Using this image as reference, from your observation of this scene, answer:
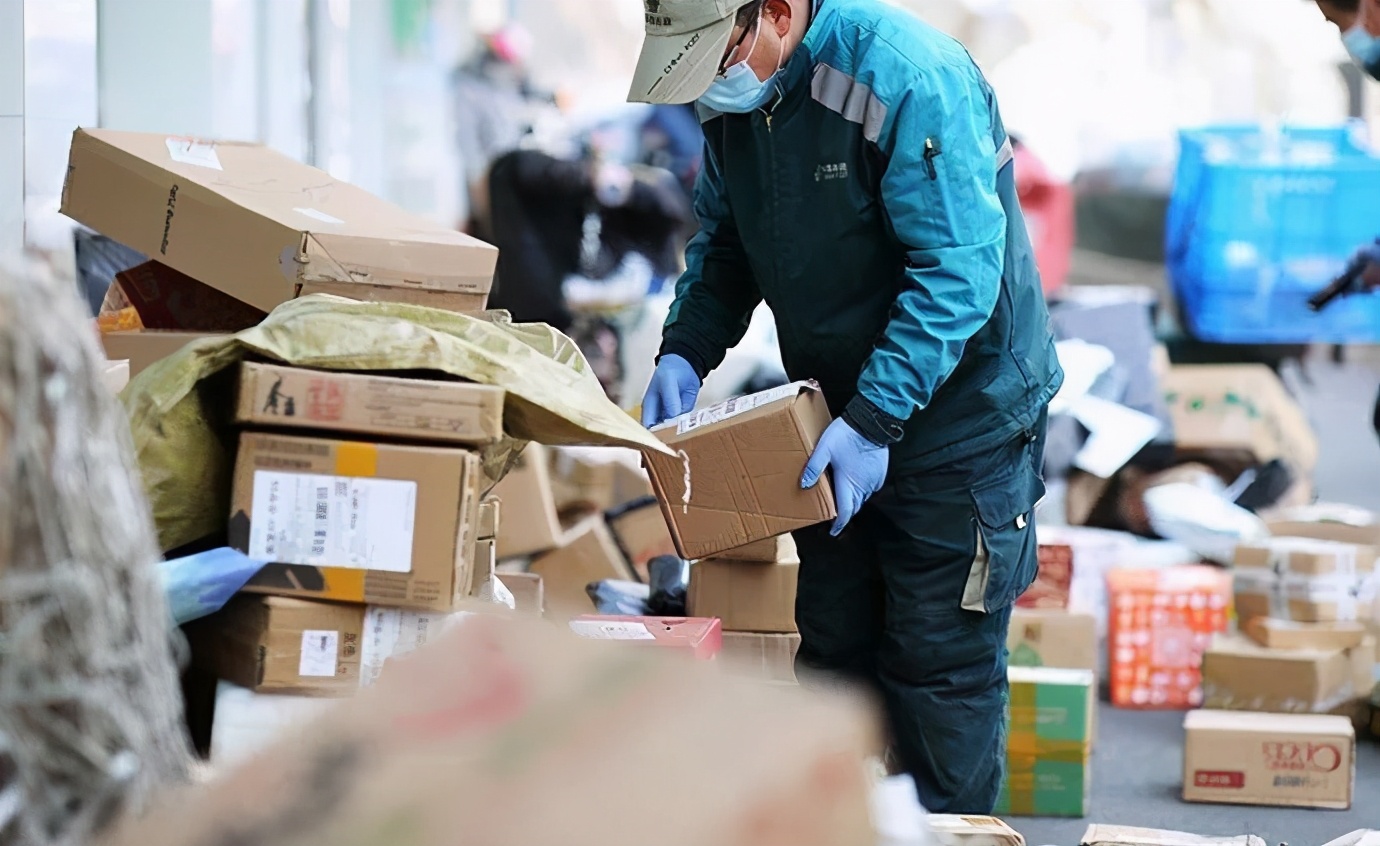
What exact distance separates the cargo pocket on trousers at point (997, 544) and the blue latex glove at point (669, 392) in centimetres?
51

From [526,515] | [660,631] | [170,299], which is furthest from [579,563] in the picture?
[660,631]

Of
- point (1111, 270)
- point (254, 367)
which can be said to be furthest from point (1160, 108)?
point (254, 367)

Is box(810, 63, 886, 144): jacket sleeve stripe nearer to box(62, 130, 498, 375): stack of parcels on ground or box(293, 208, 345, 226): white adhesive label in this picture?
box(62, 130, 498, 375): stack of parcels on ground

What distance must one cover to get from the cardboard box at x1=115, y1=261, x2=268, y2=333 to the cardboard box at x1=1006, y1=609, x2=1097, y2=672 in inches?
79.1

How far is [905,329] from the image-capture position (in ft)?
6.85

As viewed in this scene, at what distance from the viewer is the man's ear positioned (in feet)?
7.01

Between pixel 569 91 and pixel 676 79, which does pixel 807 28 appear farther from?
pixel 569 91

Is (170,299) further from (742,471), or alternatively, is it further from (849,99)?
(849,99)

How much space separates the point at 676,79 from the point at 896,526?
2.50 feet

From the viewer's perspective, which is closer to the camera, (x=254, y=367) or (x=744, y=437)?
(x=254, y=367)

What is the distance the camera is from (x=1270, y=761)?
3.07 m

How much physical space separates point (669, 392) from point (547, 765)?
1635 millimetres

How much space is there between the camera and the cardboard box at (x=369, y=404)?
1.55m

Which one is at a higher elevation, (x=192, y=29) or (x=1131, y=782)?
(x=192, y=29)
